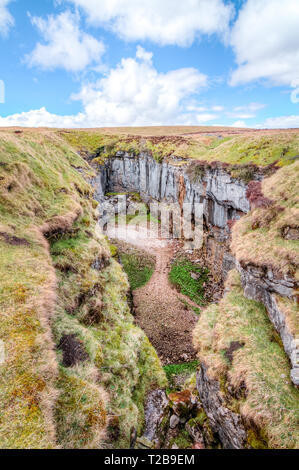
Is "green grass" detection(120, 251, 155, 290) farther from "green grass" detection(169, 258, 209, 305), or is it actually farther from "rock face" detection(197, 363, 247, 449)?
"rock face" detection(197, 363, 247, 449)

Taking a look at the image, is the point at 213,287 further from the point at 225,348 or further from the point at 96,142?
the point at 96,142

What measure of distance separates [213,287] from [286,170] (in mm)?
14477

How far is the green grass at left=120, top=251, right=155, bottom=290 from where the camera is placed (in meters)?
28.5

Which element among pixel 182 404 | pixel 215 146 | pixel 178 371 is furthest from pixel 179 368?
pixel 215 146

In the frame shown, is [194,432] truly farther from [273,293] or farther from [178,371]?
[273,293]

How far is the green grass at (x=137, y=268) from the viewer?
2853 cm

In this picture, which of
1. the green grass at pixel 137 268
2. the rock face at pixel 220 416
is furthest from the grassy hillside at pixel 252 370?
the green grass at pixel 137 268

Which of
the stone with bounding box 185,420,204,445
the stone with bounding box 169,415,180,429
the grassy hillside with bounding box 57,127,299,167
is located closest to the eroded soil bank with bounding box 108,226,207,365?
the stone with bounding box 169,415,180,429

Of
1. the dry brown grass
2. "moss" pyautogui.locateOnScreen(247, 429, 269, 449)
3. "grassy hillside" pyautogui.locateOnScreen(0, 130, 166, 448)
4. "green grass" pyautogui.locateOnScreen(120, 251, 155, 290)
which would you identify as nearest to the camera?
"grassy hillside" pyautogui.locateOnScreen(0, 130, 166, 448)

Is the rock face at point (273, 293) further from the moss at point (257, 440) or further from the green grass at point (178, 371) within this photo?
the green grass at point (178, 371)

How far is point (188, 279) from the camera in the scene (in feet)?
93.8

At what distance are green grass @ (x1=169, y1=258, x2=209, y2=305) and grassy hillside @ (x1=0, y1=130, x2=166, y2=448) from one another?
8.77 metres

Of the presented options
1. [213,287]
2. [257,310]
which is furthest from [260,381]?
[213,287]

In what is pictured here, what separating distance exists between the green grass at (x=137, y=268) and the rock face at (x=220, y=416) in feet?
50.8
